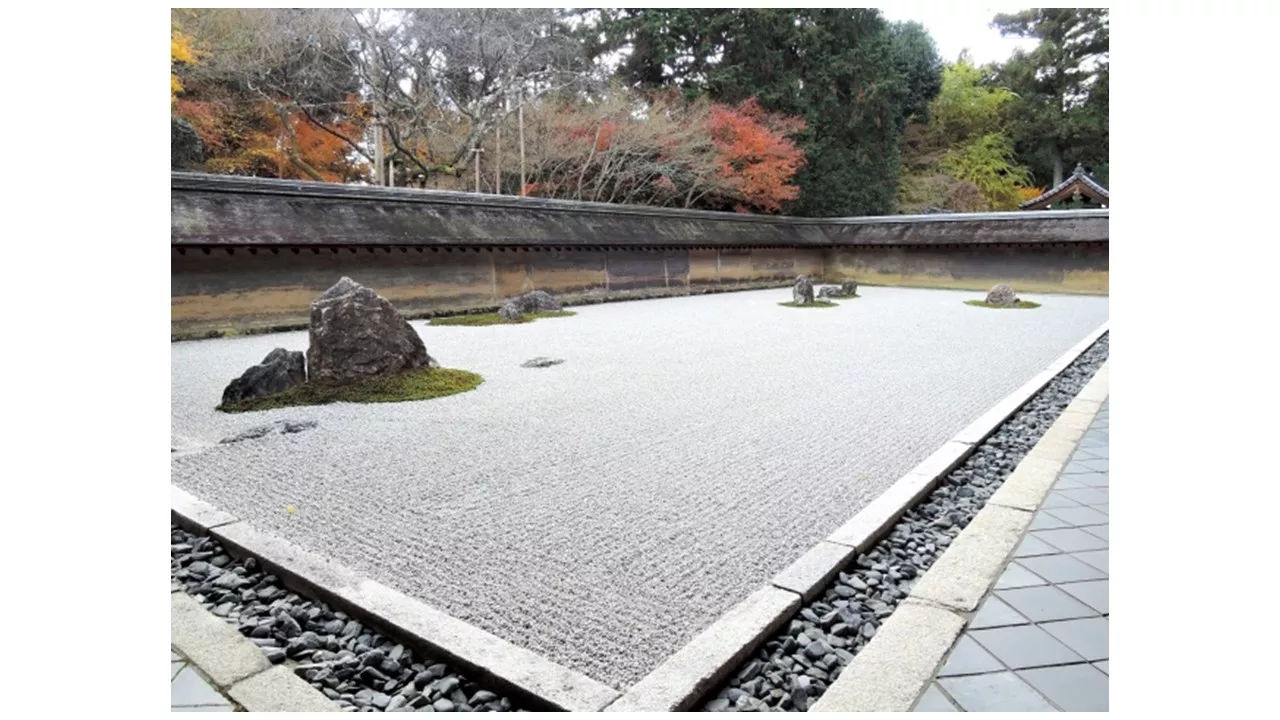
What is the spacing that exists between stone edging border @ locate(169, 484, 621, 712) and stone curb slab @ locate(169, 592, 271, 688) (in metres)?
0.01

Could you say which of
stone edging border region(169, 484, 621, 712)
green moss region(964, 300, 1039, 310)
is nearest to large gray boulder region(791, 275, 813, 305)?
green moss region(964, 300, 1039, 310)

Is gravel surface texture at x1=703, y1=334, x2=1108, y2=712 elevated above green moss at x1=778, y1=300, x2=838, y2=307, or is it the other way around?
green moss at x1=778, y1=300, x2=838, y2=307

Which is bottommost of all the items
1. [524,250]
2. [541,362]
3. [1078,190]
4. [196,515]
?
[196,515]

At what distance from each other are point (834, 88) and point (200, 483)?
18.6 m

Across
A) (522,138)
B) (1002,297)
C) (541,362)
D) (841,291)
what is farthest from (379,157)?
(1002,297)

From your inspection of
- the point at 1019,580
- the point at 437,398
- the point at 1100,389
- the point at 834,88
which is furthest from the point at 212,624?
the point at 834,88

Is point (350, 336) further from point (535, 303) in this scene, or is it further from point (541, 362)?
point (535, 303)

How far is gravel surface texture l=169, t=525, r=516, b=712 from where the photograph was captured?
1.50 m

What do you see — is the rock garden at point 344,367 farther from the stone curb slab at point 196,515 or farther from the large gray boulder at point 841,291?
the large gray boulder at point 841,291

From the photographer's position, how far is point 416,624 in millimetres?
1690

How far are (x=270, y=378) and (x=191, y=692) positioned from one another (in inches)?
126

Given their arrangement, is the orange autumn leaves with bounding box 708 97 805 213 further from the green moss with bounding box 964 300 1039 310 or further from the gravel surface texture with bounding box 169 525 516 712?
the gravel surface texture with bounding box 169 525 516 712

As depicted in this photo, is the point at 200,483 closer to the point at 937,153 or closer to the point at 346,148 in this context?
the point at 346,148

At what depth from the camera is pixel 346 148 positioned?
1530cm
